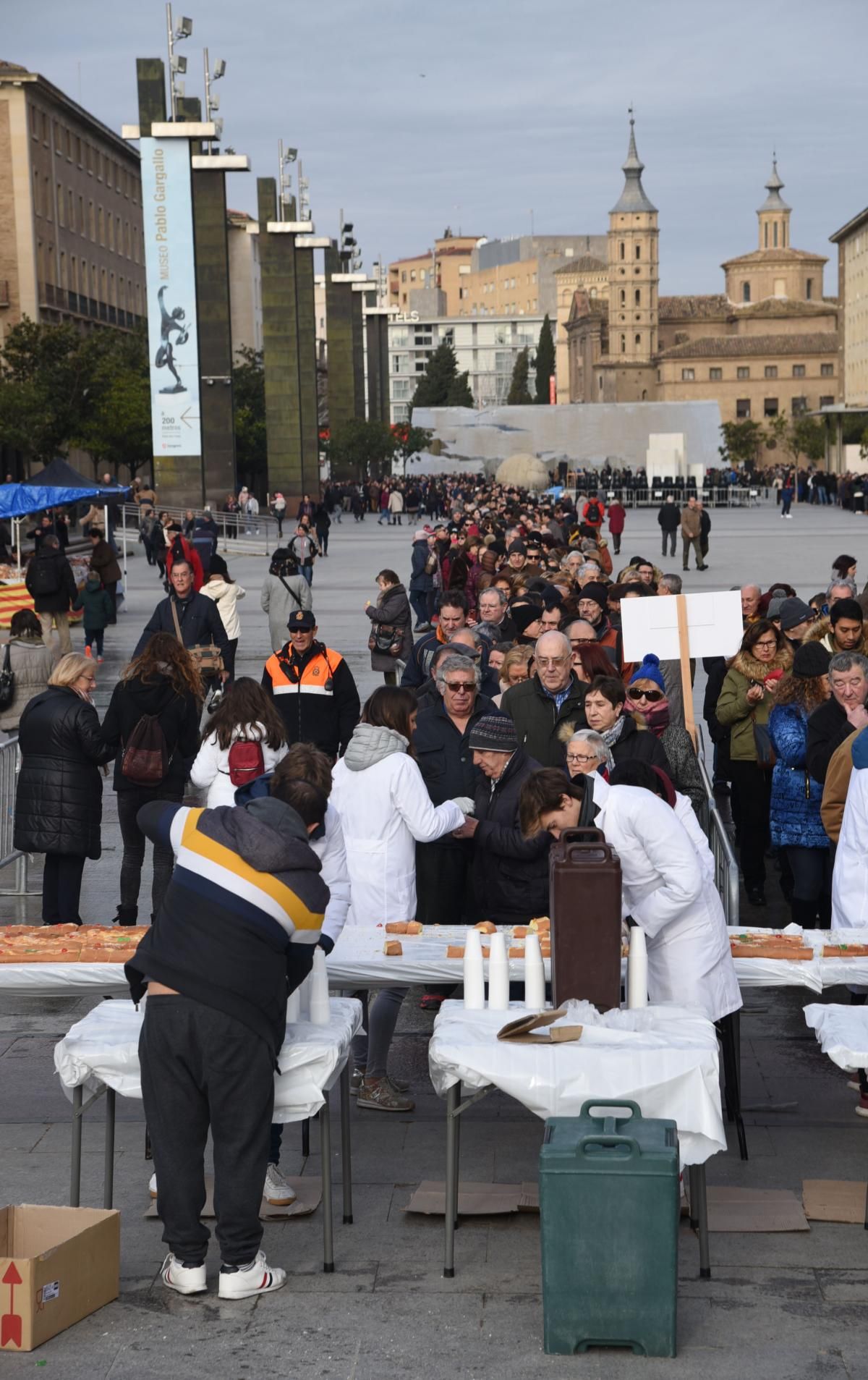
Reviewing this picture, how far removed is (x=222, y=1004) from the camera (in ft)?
16.4

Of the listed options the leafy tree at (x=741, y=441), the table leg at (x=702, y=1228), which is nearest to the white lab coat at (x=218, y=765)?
the table leg at (x=702, y=1228)

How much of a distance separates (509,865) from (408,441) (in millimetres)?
106384

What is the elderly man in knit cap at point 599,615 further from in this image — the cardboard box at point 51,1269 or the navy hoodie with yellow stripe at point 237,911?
the cardboard box at point 51,1269

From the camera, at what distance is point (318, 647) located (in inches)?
424

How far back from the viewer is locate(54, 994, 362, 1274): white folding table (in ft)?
17.5

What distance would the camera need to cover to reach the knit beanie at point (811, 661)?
862 centimetres

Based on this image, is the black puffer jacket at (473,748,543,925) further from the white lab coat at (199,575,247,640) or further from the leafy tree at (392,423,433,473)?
the leafy tree at (392,423,433,473)

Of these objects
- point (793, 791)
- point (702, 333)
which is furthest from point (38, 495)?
point (702, 333)

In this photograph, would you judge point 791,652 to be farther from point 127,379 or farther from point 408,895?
point 127,379

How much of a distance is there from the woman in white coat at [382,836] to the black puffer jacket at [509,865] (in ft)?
0.65

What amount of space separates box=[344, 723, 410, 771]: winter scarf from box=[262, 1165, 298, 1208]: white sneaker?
1632mm

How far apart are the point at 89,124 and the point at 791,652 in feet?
238

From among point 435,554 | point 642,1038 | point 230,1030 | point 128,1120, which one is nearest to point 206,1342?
point 230,1030

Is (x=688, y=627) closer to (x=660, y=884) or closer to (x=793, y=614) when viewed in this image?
(x=793, y=614)
